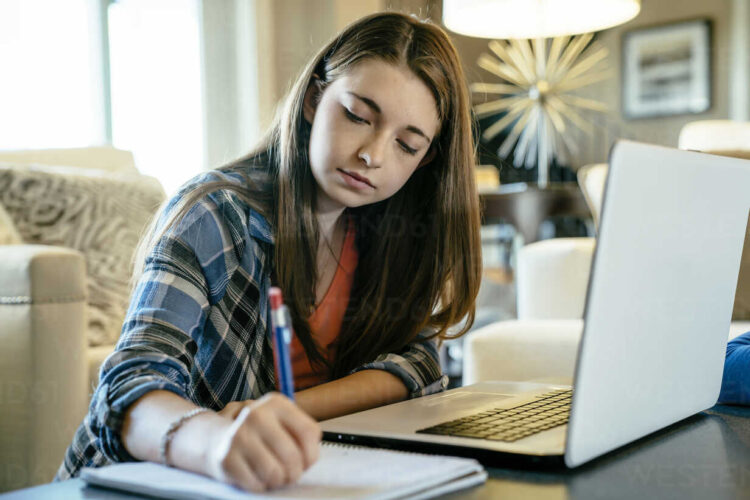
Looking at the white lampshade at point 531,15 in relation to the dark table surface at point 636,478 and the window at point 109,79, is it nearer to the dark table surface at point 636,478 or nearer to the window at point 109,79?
the window at point 109,79

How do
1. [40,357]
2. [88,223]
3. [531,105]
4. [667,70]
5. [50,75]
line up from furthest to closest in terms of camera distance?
[667,70] < [531,105] < [50,75] < [88,223] < [40,357]

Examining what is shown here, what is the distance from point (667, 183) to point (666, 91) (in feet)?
13.4

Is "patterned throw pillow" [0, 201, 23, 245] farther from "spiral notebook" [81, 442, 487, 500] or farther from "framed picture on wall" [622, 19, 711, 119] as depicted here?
"framed picture on wall" [622, 19, 711, 119]

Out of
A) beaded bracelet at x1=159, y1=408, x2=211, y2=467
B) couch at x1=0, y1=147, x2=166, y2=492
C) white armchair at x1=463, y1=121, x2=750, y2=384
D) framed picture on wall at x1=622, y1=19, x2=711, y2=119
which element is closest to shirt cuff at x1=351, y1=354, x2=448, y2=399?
→ white armchair at x1=463, y1=121, x2=750, y2=384

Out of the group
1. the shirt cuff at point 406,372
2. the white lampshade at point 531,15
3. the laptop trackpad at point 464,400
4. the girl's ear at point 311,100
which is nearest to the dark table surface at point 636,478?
the laptop trackpad at point 464,400

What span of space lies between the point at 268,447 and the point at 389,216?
1.82 ft

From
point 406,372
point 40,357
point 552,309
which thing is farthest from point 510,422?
point 552,309

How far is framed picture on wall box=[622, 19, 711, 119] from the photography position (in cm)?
408

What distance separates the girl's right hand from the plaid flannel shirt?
13cm

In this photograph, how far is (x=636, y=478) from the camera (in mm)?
441

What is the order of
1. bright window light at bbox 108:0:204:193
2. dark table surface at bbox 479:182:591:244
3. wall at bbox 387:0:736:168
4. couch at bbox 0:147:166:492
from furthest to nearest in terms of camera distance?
wall at bbox 387:0:736:168, bright window light at bbox 108:0:204:193, dark table surface at bbox 479:182:591:244, couch at bbox 0:147:166:492

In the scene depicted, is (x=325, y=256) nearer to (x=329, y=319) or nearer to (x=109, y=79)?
(x=329, y=319)

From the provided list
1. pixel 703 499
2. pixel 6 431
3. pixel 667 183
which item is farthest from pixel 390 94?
pixel 6 431

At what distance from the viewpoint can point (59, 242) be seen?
1.55 meters
